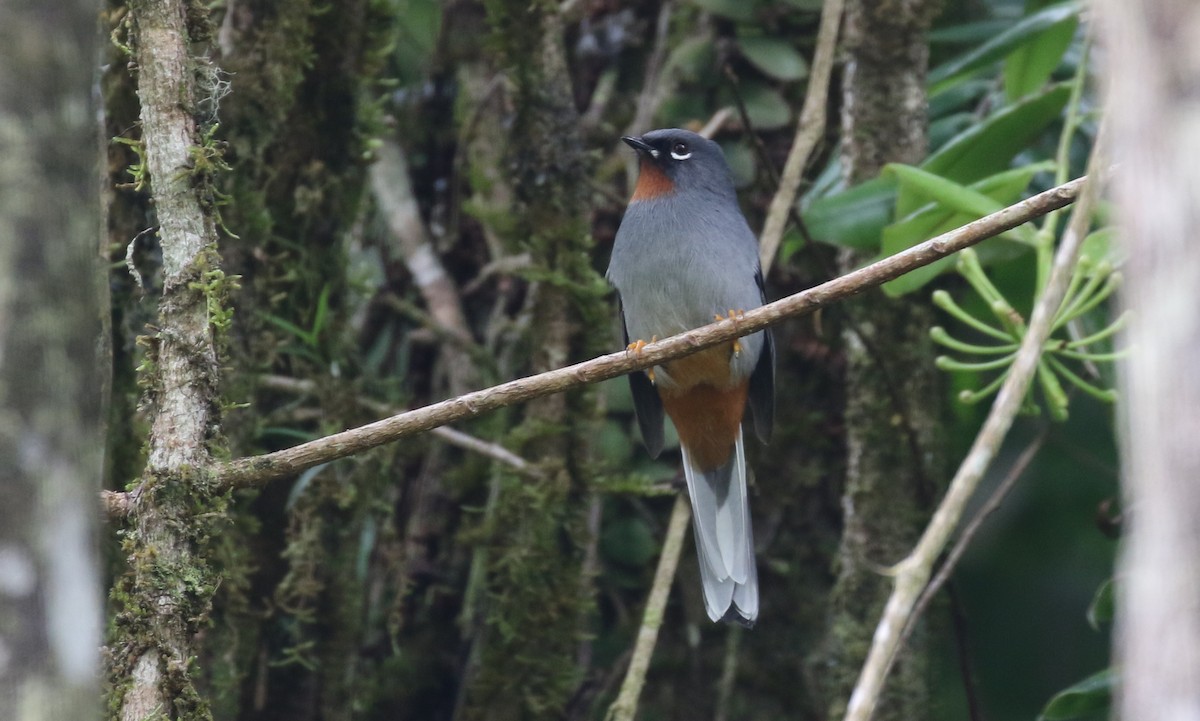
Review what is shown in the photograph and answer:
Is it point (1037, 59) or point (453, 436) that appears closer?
point (1037, 59)

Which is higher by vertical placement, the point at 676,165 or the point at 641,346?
the point at 676,165

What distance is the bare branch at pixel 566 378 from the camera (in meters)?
2.46

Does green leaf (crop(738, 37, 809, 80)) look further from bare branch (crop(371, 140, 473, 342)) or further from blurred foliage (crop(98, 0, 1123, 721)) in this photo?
bare branch (crop(371, 140, 473, 342))

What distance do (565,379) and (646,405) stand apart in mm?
1999

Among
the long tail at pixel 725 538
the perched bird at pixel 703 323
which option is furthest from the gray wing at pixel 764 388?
the long tail at pixel 725 538

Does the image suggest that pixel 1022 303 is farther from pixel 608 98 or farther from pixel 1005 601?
pixel 608 98

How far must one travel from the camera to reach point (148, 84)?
2.54 m

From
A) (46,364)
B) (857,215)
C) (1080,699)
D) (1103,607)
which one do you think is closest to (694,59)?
(857,215)

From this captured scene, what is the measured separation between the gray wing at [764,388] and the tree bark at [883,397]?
1.01ft

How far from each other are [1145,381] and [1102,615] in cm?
348

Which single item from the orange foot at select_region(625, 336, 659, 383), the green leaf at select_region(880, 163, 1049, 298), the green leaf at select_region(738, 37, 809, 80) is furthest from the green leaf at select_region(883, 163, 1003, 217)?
the green leaf at select_region(738, 37, 809, 80)

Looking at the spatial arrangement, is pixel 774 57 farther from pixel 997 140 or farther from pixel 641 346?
pixel 641 346

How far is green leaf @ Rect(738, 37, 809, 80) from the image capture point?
16.9ft

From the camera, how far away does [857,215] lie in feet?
14.1
